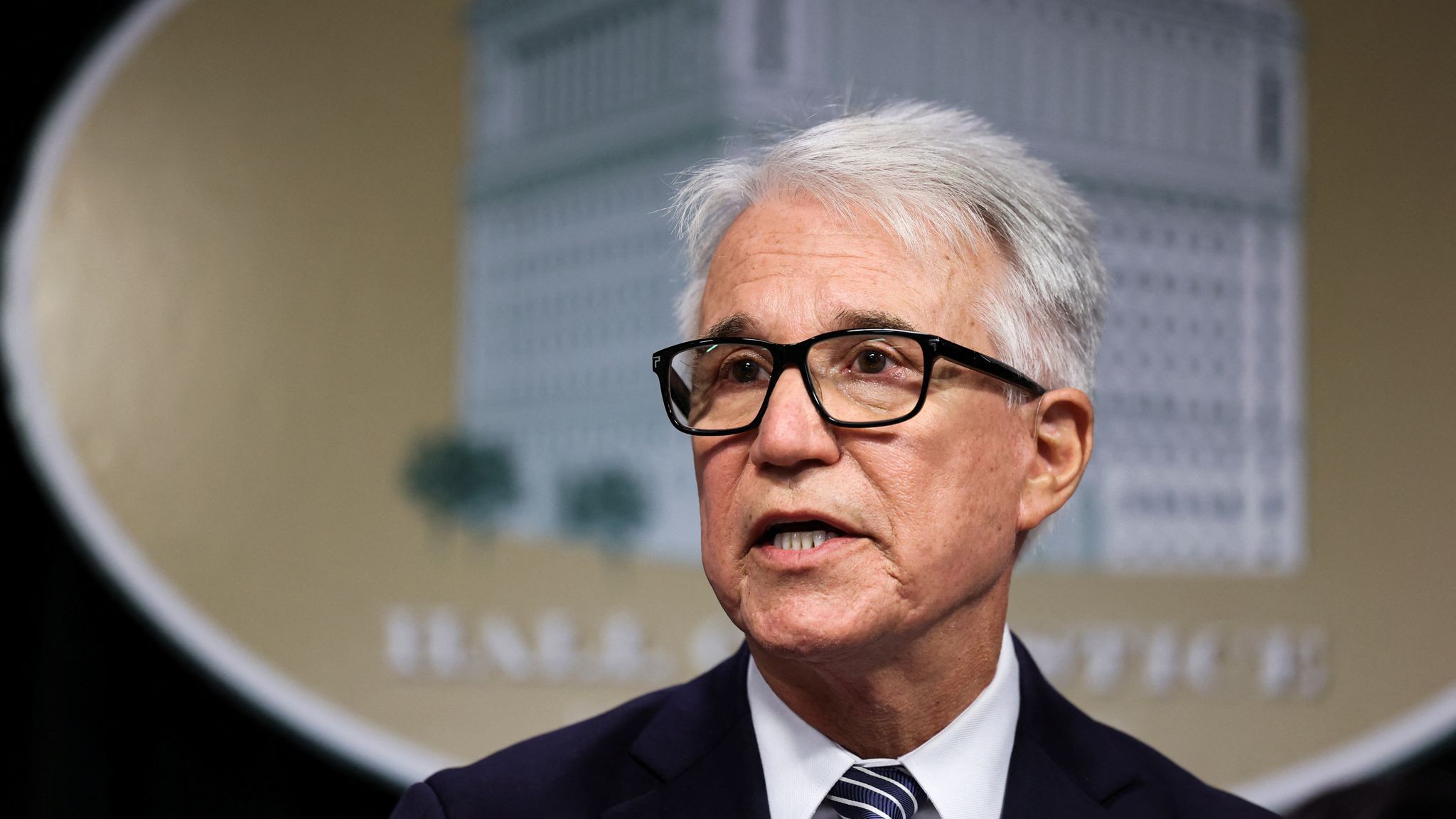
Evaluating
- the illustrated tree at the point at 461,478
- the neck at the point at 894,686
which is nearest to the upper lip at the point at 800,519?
the neck at the point at 894,686

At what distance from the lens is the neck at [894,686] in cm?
115

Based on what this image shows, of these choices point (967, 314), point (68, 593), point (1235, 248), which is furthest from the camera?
point (1235, 248)

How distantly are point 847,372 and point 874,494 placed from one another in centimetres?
11

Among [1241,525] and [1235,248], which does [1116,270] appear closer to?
[1235,248]

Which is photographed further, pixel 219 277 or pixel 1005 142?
pixel 219 277

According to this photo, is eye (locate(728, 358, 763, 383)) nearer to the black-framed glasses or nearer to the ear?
the black-framed glasses

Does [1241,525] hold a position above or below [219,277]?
below

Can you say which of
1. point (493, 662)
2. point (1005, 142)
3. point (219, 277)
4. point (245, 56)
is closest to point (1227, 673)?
point (493, 662)

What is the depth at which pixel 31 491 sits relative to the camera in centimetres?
233

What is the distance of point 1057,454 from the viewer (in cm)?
125

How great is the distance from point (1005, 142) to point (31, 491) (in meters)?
1.91

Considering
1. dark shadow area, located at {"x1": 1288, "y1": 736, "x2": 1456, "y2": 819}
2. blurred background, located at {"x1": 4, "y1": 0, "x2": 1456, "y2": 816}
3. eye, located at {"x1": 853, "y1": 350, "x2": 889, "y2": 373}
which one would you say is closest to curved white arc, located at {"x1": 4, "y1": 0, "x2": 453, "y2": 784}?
blurred background, located at {"x1": 4, "y1": 0, "x2": 1456, "y2": 816}

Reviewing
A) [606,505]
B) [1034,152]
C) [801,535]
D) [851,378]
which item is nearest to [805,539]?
[801,535]

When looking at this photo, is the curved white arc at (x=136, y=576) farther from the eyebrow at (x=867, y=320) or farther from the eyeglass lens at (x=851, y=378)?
the eyebrow at (x=867, y=320)
